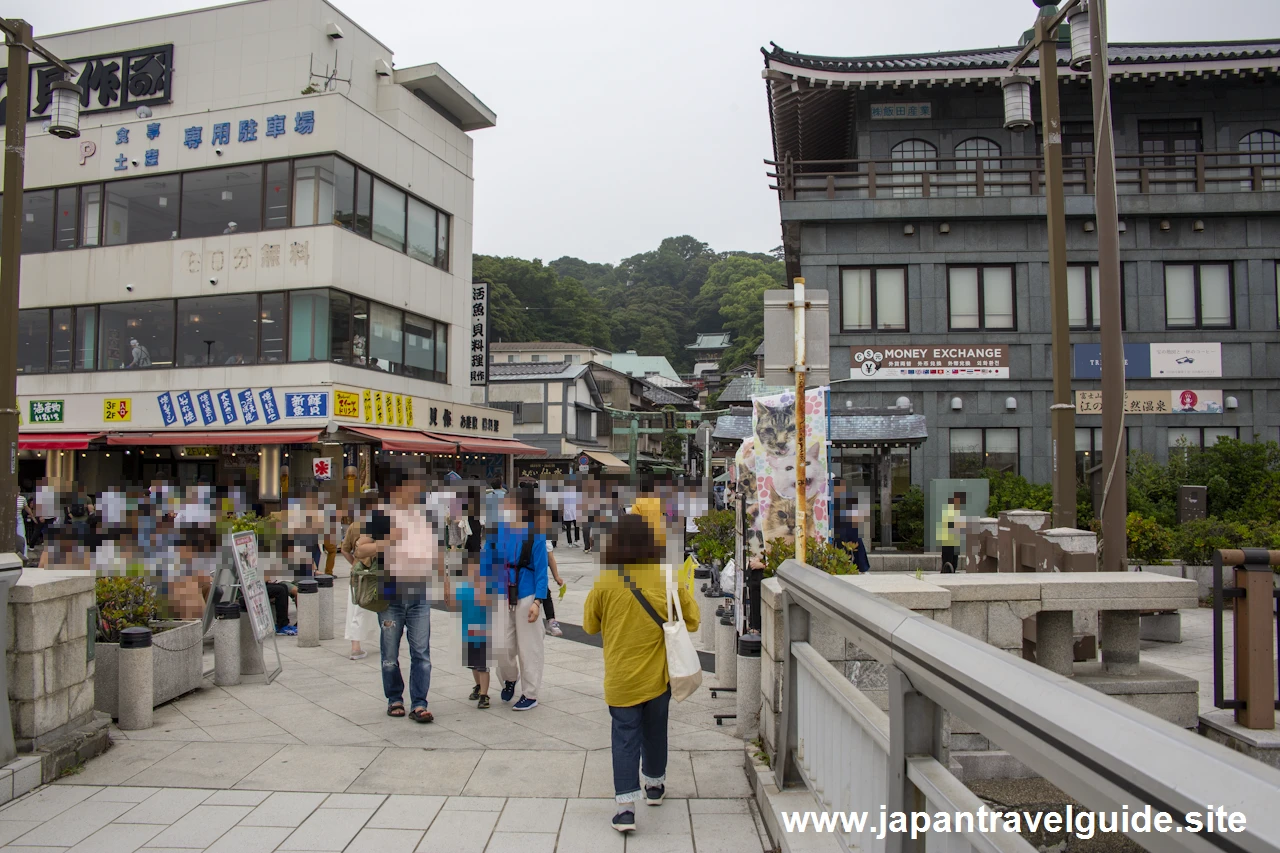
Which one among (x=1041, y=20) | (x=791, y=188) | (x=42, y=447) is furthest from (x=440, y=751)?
(x=42, y=447)

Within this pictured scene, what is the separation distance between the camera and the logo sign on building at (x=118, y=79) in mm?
24469

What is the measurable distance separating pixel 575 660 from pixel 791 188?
14616 mm

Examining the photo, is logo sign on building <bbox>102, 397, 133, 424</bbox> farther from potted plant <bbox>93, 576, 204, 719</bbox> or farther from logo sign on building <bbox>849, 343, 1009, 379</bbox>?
logo sign on building <bbox>849, 343, 1009, 379</bbox>

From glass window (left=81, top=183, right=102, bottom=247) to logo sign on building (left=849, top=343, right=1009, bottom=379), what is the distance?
22680 mm

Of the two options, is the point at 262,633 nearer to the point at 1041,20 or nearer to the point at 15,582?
the point at 15,582

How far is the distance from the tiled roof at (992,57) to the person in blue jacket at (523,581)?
17.3 m

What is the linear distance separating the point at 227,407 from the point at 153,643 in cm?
1757

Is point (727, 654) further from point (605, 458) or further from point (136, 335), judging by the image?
point (605, 458)

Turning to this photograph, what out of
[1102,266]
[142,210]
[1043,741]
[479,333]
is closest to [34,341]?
[142,210]

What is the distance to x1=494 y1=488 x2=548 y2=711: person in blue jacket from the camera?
22.7ft

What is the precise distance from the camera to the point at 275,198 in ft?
75.9

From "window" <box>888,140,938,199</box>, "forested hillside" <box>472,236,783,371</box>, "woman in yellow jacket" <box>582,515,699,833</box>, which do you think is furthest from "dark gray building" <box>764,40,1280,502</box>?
"forested hillside" <box>472,236,783,371</box>

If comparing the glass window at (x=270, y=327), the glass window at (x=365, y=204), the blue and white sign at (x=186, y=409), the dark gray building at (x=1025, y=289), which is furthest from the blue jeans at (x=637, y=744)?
the blue and white sign at (x=186, y=409)

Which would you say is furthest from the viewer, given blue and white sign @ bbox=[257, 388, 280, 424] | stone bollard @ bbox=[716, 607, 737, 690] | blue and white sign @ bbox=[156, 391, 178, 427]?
blue and white sign @ bbox=[156, 391, 178, 427]
